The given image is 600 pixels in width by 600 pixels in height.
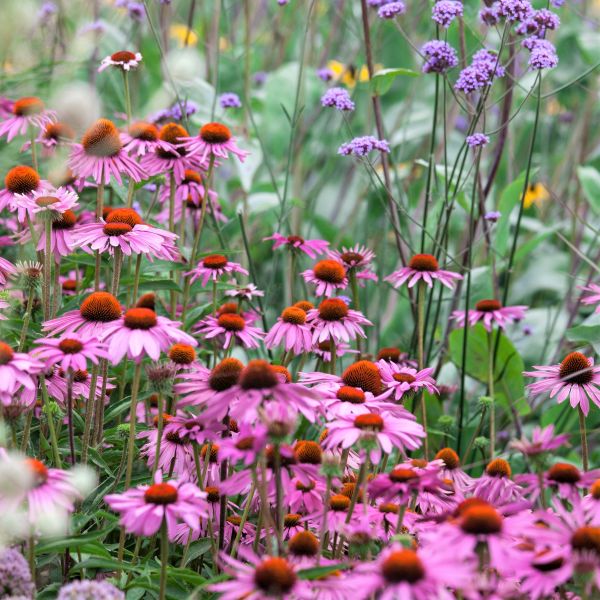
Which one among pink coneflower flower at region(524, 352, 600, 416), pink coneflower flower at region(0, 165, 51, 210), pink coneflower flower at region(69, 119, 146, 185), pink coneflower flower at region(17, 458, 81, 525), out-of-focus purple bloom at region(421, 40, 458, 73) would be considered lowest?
pink coneflower flower at region(524, 352, 600, 416)

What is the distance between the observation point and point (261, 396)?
82 centimetres

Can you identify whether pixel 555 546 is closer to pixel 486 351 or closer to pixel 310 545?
pixel 310 545

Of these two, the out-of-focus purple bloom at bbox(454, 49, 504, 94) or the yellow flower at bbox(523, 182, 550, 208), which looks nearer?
the out-of-focus purple bloom at bbox(454, 49, 504, 94)

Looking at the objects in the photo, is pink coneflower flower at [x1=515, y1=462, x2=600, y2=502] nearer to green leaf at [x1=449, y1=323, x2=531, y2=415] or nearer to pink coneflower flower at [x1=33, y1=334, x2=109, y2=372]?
pink coneflower flower at [x1=33, y1=334, x2=109, y2=372]

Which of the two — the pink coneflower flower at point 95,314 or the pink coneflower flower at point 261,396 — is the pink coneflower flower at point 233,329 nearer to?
the pink coneflower flower at point 95,314

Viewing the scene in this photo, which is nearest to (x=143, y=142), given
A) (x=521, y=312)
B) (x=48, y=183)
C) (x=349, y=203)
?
(x=48, y=183)

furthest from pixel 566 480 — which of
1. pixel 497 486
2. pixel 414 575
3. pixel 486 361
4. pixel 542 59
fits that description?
pixel 486 361

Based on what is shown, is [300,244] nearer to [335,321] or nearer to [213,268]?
[213,268]

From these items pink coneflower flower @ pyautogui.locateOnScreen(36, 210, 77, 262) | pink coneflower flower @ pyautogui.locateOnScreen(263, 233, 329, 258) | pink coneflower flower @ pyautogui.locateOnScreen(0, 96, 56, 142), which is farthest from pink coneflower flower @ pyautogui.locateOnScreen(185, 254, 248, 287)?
pink coneflower flower @ pyautogui.locateOnScreen(0, 96, 56, 142)

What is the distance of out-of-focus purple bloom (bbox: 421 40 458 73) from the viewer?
1.37 meters

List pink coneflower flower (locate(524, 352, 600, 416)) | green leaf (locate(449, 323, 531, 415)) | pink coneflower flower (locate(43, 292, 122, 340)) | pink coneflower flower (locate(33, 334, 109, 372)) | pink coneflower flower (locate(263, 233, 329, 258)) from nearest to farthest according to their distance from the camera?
pink coneflower flower (locate(33, 334, 109, 372))
pink coneflower flower (locate(43, 292, 122, 340))
pink coneflower flower (locate(524, 352, 600, 416))
pink coneflower flower (locate(263, 233, 329, 258))
green leaf (locate(449, 323, 531, 415))

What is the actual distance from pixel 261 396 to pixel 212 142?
674 mm

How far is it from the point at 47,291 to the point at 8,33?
306 millimetres

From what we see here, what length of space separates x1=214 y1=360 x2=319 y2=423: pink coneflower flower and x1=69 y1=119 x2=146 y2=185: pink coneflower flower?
0.55 meters
